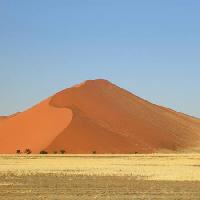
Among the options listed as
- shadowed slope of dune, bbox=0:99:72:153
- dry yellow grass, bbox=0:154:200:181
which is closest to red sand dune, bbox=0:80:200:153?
shadowed slope of dune, bbox=0:99:72:153

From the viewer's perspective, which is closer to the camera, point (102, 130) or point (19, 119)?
point (102, 130)

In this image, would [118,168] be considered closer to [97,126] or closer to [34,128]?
[97,126]

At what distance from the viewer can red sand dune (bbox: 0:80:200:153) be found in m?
96.1

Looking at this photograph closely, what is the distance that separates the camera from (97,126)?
10400cm

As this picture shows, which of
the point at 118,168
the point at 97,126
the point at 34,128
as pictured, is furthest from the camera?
the point at 34,128

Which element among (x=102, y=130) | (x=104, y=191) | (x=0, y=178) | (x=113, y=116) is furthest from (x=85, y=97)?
(x=104, y=191)

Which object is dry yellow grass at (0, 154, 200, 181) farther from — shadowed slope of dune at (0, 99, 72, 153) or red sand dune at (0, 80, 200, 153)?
shadowed slope of dune at (0, 99, 72, 153)

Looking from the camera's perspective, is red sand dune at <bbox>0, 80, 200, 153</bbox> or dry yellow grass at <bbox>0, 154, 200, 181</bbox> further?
red sand dune at <bbox>0, 80, 200, 153</bbox>

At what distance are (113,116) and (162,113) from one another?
72.2ft

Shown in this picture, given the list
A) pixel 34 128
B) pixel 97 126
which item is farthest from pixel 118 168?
pixel 34 128

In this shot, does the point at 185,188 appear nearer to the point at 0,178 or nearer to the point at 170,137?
the point at 0,178

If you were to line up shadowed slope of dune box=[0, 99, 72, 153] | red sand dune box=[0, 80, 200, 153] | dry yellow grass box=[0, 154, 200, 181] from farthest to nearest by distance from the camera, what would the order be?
shadowed slope of dune box=[0, 99, 72, 153]
red sand dune box=[0, 80, 200, 153]
dry yellow grass box=[0, 154, 200, 181]

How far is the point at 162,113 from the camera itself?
133 metres

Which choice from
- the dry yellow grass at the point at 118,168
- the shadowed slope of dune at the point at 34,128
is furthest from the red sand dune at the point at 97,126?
the dry yellow grass at the point at 118,168
